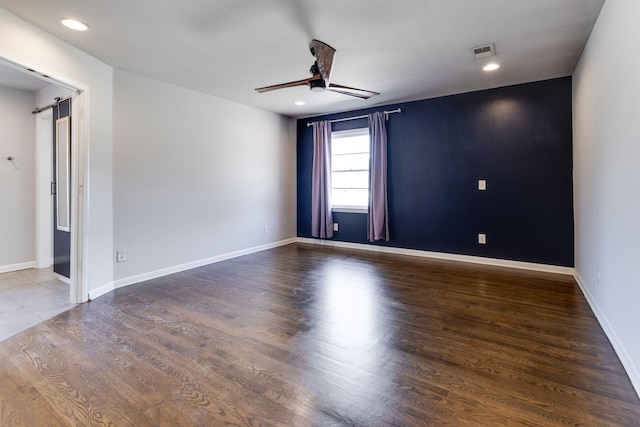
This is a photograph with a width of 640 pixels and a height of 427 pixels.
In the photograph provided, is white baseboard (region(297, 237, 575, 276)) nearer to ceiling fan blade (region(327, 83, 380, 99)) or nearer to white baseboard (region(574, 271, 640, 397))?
white baseboard (region(574, 271, 640, 397))

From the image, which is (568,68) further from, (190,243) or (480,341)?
(190,243)

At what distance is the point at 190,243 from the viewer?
4316 mm

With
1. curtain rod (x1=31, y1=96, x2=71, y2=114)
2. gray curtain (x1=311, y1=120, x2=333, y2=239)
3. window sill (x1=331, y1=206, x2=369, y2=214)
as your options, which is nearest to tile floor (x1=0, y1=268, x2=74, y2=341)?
curtain rod (x1=31, y1=96, x2=71, y2=114)

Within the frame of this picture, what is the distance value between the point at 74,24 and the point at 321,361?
3.15 metres

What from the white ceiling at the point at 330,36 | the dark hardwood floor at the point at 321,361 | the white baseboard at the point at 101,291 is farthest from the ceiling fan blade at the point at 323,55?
the white baseboard at the point at 101,291

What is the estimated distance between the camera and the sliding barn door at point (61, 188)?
3.66m

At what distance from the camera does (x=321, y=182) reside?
5773 mm

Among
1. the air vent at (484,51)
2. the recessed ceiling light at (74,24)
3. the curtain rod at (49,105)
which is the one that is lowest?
the curtain rod at (49,105)

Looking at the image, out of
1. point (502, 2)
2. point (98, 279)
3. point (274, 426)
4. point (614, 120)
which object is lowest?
point (274, 426)

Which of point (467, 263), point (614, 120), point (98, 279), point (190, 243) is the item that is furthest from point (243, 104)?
point (614, 120)

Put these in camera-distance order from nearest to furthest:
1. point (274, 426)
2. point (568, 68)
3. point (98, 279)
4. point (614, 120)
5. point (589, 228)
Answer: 1. point (274, 426)
2. point (614, 120)
3. point (589, 228)
4. point (98, 279)
5. point (568, 68)

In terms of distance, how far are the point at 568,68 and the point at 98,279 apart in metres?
5.51

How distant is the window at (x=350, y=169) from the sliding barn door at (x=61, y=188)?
3.81 m

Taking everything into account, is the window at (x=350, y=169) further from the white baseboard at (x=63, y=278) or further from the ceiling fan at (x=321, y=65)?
the white baseboard at (x=63, y=278)
